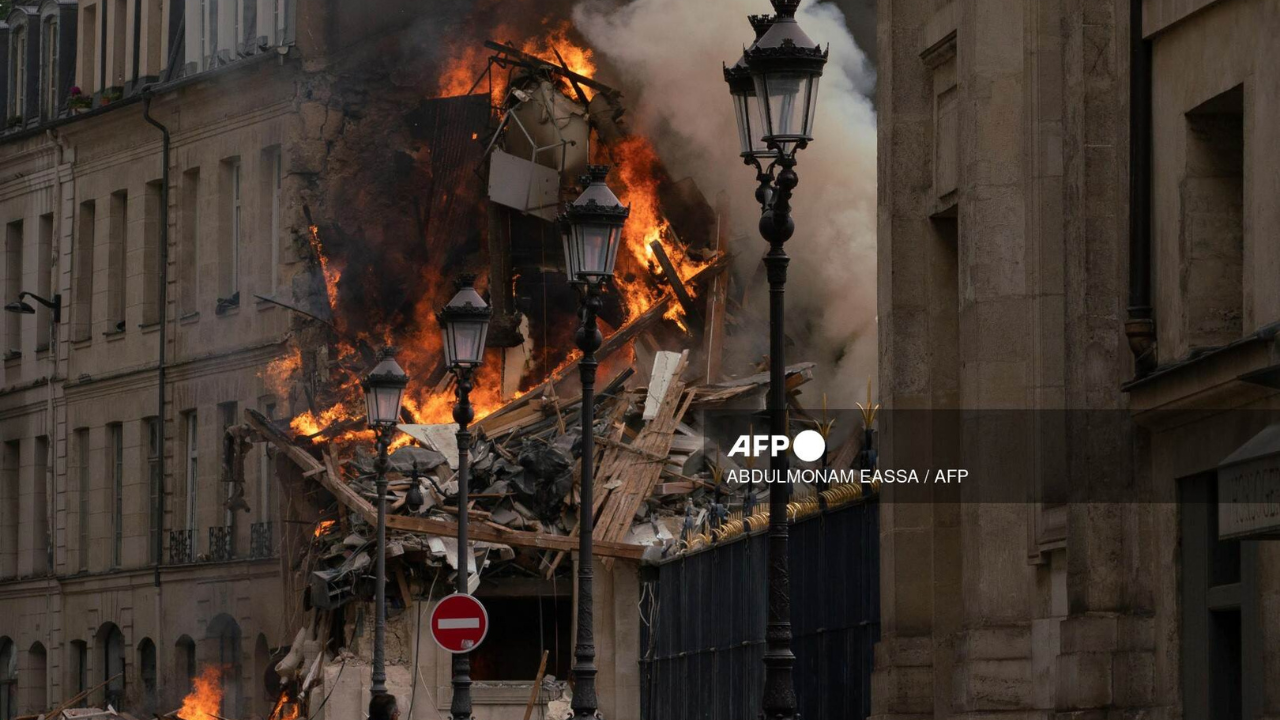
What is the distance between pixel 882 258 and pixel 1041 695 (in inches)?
185

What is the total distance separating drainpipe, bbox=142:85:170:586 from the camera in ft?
177

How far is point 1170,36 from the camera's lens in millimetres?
16359

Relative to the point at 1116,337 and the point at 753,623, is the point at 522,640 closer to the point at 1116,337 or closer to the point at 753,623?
the point at 753,623

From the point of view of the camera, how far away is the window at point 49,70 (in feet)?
199

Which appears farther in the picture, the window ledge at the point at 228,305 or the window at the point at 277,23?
the window ledge at the point at 228,305

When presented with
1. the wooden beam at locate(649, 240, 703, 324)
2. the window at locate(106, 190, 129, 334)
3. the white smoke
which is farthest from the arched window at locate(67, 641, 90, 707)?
the white smoke

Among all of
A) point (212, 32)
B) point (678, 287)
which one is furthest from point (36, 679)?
point (678, 287)

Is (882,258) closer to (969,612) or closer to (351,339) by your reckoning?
(969,612)

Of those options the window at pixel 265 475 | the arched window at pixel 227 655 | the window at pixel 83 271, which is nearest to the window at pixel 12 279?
the window at pixel 83 271

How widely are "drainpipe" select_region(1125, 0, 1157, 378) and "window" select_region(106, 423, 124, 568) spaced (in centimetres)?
4124

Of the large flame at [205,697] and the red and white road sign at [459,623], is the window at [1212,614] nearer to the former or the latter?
the red and white road sign at [459,623]

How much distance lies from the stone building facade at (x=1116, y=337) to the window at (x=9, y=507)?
43798mm

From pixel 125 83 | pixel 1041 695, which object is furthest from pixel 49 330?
pixel 1041 695

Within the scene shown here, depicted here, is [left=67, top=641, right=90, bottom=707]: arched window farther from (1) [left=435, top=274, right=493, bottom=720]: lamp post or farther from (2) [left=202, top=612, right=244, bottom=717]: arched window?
(1) [left=435, top=274, right=493, bottom=720]: lamp post
